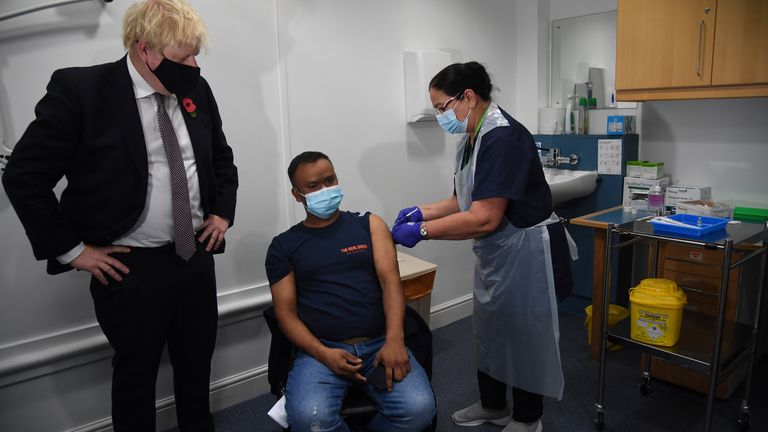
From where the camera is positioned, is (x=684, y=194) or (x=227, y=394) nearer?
(x=227, y=394)

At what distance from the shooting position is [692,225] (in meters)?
1.89

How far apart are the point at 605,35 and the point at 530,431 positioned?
2360mm

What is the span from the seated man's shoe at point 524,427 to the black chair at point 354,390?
19.1 inches

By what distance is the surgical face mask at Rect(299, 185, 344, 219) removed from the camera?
1.73 metres

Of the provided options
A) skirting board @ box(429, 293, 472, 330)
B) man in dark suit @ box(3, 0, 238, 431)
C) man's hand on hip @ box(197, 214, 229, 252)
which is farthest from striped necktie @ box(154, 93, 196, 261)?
skirting board @ box(429, 293, 472, 330)

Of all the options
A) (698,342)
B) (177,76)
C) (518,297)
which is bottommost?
(698,342)

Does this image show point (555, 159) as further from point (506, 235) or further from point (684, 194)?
point (506, 235)

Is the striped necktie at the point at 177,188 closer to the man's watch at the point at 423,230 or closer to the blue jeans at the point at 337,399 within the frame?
the blue jeans at the point at 337,399

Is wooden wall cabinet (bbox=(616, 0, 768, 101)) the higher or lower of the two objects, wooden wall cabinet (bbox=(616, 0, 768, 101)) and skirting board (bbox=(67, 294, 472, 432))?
the higher

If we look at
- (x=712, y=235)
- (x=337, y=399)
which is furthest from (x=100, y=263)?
(x=712, y=235)

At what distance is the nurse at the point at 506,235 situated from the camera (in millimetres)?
1708

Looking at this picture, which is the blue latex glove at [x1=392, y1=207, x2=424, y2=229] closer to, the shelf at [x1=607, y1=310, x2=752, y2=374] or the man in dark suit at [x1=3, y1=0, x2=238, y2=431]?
the man in dark suit at [x1=3, y1=0, x2=238, y2=431]

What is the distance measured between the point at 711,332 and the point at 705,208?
2.11ft

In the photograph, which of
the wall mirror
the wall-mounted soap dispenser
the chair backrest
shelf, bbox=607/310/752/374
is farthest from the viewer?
the wall mirror
